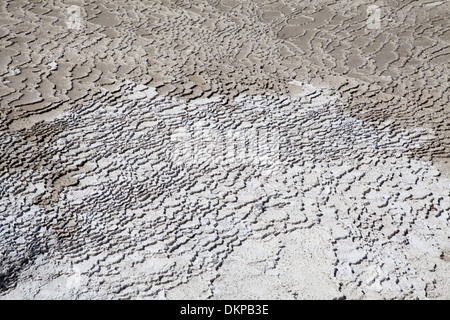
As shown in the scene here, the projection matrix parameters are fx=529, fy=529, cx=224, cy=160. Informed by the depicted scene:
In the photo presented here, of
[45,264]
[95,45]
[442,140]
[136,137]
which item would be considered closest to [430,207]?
[442,140]

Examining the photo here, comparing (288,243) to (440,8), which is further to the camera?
(440,8)

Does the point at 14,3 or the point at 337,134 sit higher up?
the point at 14,3

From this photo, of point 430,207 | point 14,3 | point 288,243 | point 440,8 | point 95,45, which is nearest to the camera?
point 288,243

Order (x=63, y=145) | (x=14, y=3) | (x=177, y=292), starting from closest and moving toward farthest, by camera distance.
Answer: (x=177, y=292)
(x=63, y=145)
(x=14, y=3)

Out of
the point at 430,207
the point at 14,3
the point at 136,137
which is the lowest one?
the point at 430,207

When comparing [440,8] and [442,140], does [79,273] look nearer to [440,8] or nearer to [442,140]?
[442,140]

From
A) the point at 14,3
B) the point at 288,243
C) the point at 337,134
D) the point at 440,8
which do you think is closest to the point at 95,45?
the point at 14,3
